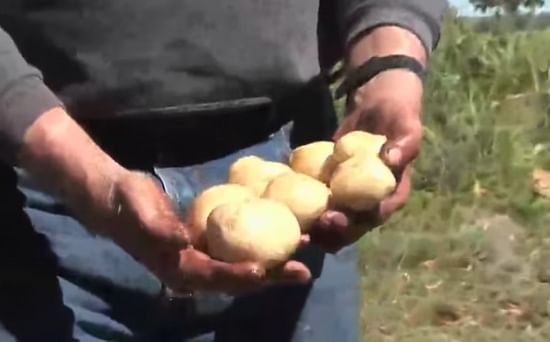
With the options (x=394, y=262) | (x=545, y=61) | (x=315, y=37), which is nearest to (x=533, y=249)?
(x=394, y=262)

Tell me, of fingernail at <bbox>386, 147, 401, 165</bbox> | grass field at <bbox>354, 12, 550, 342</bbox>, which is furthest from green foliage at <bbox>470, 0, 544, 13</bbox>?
fingernail at <bbox>386, 147, 401, 165</bbox>

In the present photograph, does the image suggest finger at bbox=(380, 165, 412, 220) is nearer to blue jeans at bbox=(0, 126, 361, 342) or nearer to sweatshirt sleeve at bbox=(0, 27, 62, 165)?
blue jeans at bbox=(0, 126, 361, 342)

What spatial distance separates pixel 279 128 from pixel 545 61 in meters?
2.76

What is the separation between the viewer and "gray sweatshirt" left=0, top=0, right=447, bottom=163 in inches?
50.0

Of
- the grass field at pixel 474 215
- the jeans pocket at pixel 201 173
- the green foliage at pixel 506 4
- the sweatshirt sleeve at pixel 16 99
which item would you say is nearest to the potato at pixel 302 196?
the jeans pocket at pixel 201 173

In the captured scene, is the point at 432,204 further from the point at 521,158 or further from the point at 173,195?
the point at 173,195

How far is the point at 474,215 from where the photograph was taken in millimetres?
3346

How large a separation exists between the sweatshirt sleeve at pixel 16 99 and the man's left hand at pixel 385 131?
0.27 metres

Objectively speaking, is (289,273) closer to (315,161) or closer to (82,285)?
(315,161)

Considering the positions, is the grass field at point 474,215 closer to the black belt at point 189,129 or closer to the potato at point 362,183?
the black belt at point 189,129

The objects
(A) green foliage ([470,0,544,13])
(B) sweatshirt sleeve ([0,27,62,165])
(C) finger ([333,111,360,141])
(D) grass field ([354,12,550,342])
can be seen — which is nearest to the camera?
(B) sweatshirt sleeve ([0,27,62,165])

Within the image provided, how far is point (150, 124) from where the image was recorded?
1.29m

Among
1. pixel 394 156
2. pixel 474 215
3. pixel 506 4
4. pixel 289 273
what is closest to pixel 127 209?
pixel 289 273

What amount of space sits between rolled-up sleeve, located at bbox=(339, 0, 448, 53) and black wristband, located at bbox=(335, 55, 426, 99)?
0.14 feet
